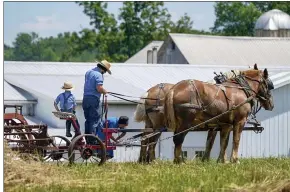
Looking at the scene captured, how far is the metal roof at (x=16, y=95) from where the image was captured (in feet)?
124

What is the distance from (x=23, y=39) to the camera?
6309 inches

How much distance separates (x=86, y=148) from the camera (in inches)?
729

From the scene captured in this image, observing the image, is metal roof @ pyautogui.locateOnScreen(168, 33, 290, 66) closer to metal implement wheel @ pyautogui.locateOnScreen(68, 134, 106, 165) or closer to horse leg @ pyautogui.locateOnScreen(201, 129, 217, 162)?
horse leg @ pyautogui.locateOnScreen(201, 129, 217, 162)

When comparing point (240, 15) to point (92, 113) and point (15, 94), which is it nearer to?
point (15, 94)

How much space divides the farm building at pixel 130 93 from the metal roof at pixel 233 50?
13.8 metres

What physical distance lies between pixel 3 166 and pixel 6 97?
23.1m

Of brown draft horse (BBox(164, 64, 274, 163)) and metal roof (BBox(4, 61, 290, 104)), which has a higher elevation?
metal roof (BBox(4, 61, 290, 104))

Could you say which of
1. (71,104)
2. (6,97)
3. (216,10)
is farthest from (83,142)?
(216,10)

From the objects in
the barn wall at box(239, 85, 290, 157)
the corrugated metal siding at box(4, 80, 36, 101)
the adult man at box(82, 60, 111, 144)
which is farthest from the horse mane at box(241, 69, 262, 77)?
the corrugated metal siding at box(4, 80, 36, 101)

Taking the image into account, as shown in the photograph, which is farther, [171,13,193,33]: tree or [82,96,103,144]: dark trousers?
[171,13,193,33]: tree

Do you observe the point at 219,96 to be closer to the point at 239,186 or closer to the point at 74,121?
the point at 74,121

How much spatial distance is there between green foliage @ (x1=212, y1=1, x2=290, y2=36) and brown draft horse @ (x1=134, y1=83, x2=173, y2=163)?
231 ft

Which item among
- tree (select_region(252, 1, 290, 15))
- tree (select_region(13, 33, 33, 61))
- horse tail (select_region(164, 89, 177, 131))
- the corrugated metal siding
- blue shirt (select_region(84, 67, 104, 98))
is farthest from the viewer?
tree (select_region(13, 33, 33, 61))

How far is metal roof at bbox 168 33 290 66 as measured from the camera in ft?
198
